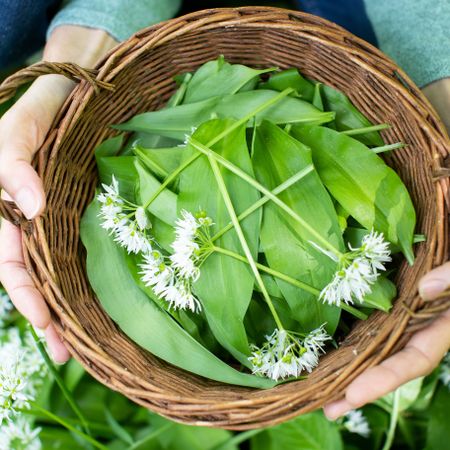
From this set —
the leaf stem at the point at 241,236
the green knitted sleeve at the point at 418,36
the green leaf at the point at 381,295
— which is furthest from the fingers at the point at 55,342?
the green knitted sleeve at the point at 418,36

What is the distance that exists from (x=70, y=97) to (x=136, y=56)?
0.29ft

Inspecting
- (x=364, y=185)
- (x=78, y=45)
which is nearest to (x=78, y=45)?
(x=78, y=45)

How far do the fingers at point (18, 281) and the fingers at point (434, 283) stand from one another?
38 cm

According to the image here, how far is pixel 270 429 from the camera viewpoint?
84 cm

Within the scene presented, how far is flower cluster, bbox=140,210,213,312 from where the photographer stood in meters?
0.62

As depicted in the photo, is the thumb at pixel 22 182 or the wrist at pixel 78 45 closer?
the thumb at pixel 22 182

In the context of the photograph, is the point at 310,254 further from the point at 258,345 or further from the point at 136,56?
the point at 136,56

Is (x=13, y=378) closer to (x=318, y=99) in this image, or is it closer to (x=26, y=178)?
(x=26, y=178)

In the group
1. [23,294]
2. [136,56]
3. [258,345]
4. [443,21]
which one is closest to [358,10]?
[443,21]

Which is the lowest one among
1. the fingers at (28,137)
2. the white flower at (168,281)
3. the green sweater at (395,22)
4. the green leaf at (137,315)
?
the green leaf at (137,315)

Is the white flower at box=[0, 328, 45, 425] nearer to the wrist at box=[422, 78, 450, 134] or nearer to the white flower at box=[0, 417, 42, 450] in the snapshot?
the white flower at box=[0, 417, 42, 450]

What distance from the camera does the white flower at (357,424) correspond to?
2.69 feet

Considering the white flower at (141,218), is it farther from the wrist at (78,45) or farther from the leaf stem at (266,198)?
the wrist at (78,45)

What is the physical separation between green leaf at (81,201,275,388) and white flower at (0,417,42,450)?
19 cm
